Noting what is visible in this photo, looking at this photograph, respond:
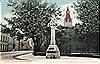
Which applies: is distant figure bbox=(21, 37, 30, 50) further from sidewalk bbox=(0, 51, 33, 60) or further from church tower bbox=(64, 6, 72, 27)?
church tower bbox=(64, 6, 72, 27)

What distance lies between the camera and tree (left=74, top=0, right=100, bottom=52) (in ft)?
10.2

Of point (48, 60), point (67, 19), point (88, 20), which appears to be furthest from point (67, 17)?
point (48, 60)

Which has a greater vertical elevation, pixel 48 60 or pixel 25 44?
pixel 25 44

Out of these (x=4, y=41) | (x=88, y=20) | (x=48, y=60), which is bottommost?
(x=48, y=60)

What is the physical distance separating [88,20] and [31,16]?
2.13ft

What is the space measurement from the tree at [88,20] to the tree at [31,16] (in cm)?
31

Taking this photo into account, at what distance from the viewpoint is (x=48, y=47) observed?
309 cm

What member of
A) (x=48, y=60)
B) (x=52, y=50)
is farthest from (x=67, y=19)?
(x=48, y=60)

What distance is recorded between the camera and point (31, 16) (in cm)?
316

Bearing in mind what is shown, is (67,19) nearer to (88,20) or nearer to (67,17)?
(67,17)

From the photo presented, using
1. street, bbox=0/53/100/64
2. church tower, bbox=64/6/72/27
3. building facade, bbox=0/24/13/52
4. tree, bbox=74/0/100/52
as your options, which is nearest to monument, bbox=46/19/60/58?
street, bbox=0/53/100/64

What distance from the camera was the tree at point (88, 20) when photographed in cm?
311

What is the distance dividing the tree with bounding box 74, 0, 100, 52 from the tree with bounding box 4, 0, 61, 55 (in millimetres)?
309

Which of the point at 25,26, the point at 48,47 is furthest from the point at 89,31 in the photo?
the point at 25,26
